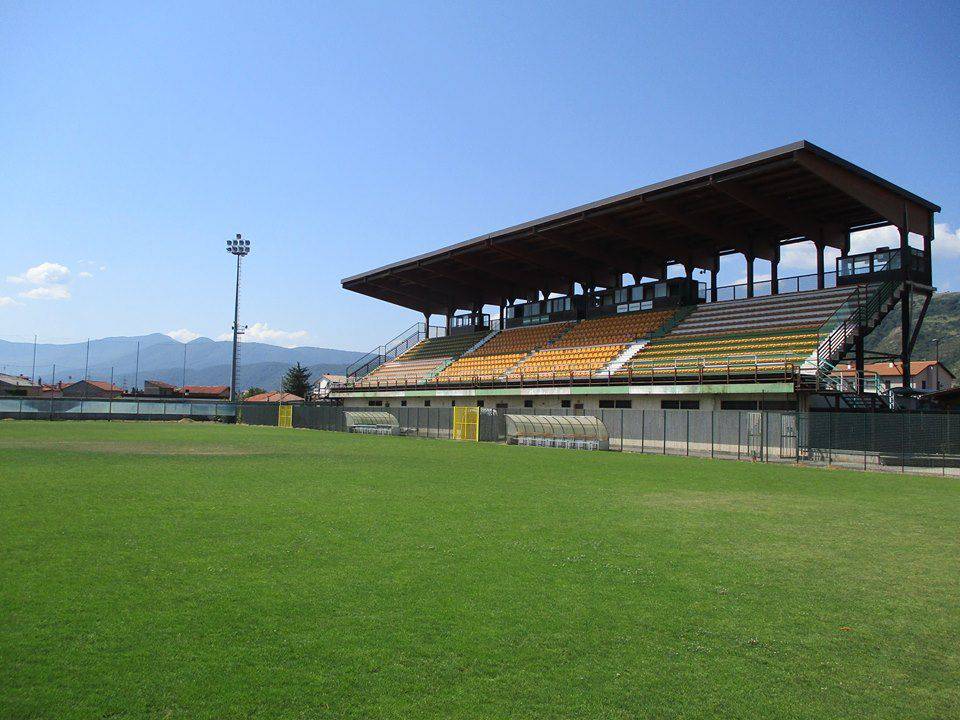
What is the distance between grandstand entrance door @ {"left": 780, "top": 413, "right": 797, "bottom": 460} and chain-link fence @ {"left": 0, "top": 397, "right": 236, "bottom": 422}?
5209 cm

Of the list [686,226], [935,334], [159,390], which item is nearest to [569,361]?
[686,226]

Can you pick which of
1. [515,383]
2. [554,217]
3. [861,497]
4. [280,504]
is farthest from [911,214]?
[280,504]

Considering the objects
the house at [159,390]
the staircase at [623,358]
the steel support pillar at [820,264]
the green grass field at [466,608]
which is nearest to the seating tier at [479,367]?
the staircase at [623,358]

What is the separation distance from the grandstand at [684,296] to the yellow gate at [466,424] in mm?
4800

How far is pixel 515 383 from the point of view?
160 ft

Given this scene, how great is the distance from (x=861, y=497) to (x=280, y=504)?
13369 millimetres

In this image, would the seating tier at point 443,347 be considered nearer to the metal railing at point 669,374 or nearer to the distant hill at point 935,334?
the metal railing at point 669,374

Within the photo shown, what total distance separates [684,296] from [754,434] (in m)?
20.3

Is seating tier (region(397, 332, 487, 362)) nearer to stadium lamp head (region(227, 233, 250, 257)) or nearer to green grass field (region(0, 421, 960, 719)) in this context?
stadium lamp head (region(227, 233, 250, 257))

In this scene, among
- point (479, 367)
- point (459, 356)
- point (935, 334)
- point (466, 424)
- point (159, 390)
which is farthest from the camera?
point (935, 334)

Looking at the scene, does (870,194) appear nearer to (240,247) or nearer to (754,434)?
(754,434)

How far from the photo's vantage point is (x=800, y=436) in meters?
29.2

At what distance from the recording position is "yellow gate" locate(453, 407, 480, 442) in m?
44.0

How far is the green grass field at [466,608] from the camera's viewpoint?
5051mm
